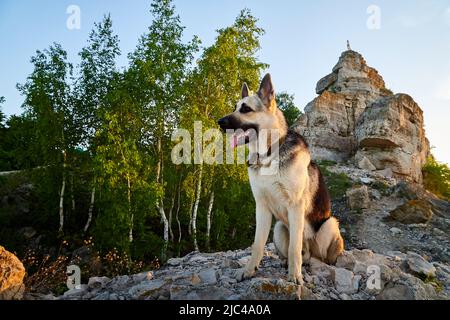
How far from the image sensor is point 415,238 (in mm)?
15023

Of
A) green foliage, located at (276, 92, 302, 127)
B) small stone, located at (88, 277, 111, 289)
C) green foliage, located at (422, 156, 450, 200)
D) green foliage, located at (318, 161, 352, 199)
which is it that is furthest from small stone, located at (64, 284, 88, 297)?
green foliage, located at (276, 92, 302, 127)

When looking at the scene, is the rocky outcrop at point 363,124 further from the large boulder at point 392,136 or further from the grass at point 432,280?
the grass at point 432,280

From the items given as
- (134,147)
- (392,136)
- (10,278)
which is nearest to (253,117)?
(10,278)

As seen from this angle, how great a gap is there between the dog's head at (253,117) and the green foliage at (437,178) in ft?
109

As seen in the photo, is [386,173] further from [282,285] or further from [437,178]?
[282,285]

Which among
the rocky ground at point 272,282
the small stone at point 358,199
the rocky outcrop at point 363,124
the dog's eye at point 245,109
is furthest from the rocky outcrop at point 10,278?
the rocky outcrop at point 363,124

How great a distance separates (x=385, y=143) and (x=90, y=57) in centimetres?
2621

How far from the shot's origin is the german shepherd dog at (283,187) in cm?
462

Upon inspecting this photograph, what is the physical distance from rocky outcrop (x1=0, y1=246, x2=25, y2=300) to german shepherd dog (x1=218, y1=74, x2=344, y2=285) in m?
3.70

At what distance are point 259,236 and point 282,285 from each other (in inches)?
34.5

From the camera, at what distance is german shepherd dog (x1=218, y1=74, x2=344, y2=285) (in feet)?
15.1

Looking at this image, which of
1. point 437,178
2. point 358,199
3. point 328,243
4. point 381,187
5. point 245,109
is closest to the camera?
point 245,109

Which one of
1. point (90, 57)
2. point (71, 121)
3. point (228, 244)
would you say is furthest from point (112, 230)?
point (90, 57)

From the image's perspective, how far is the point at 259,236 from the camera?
5.00 meters
